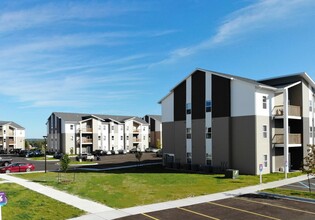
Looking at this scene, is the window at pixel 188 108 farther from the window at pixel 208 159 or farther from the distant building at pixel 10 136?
the distant building at pixel 10 136

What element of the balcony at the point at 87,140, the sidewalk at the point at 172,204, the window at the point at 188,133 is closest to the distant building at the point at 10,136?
the balcony at the point at 87,140

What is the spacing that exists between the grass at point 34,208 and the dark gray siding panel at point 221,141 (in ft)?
65.5

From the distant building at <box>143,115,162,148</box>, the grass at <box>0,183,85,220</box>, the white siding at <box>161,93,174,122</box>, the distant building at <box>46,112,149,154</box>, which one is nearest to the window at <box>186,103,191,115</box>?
the white siding at <box>161,93,174,122</box>

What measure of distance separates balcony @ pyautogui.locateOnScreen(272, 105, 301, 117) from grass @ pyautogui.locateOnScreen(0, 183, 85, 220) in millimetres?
25354

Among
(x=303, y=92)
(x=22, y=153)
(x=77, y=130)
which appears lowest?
(x=22, y=153)

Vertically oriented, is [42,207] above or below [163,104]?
below

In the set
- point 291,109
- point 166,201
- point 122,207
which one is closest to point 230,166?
point 291,109

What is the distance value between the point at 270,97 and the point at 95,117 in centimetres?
5449

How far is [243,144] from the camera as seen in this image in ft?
110

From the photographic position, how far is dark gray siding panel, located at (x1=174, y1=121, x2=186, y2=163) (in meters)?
40.1

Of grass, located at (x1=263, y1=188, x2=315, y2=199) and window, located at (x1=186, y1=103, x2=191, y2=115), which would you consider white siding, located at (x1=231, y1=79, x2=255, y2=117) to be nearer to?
window, located at (x1=186, y1=103, x2=191, y2=115)

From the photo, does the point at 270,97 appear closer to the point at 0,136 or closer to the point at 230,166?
the point at 230,166

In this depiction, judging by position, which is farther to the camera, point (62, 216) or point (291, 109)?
point (291, 109)

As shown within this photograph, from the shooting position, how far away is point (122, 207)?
18.4 m
